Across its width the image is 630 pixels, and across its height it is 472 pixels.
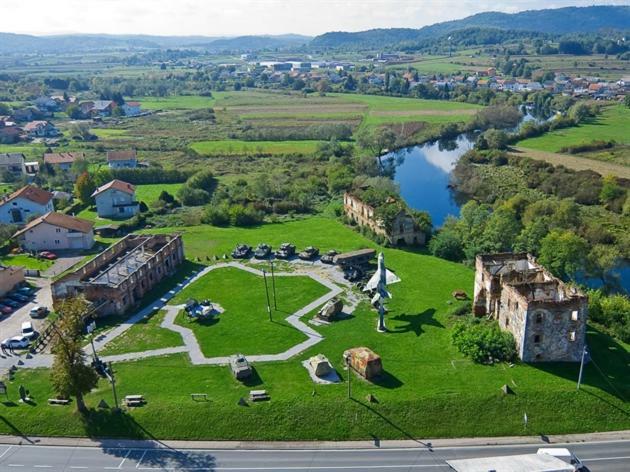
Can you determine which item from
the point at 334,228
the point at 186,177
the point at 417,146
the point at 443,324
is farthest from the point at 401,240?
the point at 417,146

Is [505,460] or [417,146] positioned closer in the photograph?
[505,460]

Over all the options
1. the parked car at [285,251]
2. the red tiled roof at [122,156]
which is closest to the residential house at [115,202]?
the red tiled roof at [122,156]

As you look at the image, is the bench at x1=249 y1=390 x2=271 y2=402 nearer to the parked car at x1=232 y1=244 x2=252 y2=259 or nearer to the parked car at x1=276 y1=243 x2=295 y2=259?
the parked car at x1=276 y1=243 x2=295 y2=259

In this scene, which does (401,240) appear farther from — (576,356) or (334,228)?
(576,356)

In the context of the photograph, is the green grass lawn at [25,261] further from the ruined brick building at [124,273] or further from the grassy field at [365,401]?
the grassy field at [365,401]

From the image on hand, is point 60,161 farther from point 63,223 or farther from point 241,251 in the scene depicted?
point 241,251
